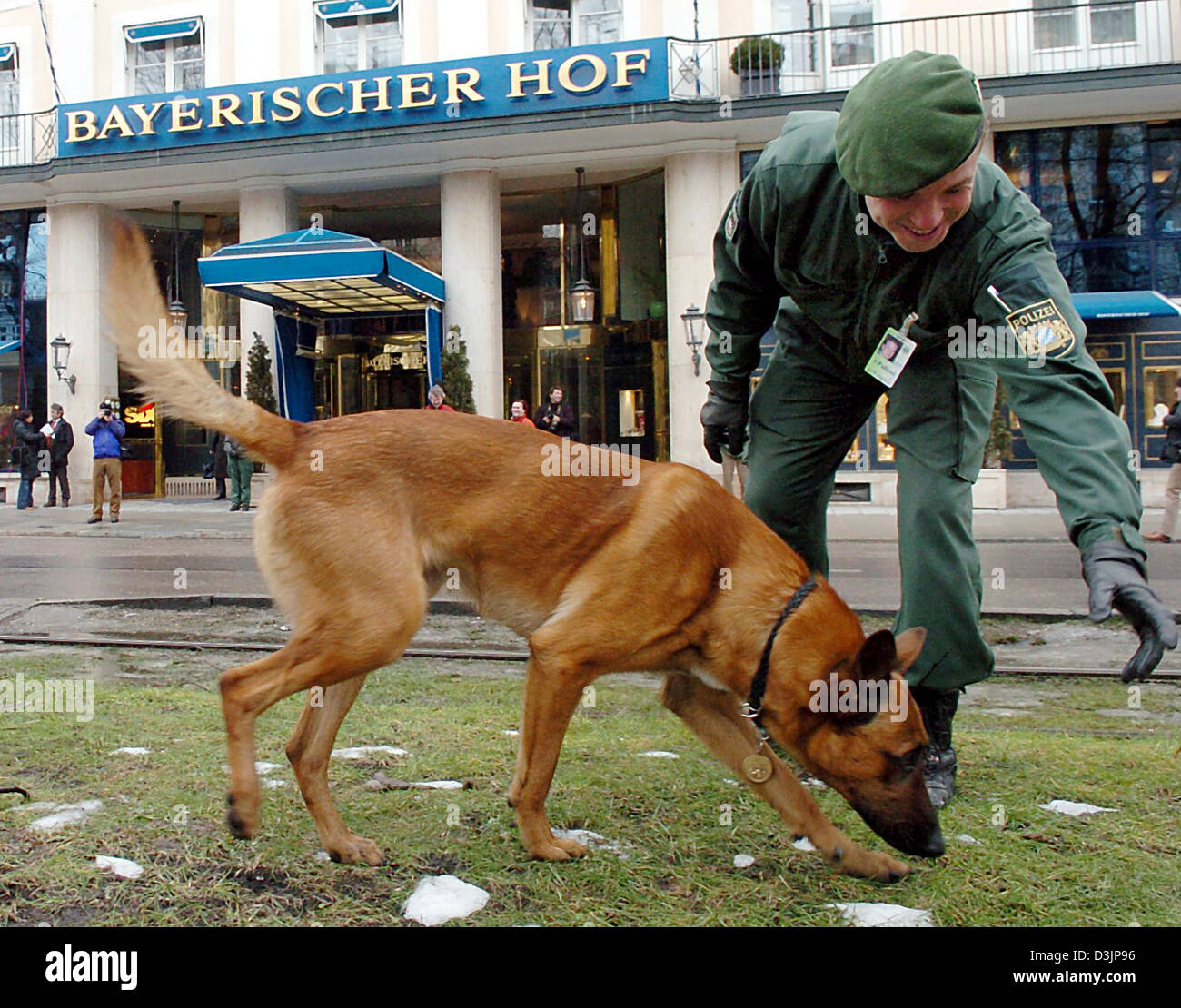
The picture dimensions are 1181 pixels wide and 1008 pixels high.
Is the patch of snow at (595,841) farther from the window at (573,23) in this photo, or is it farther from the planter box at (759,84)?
the window at (573,23)

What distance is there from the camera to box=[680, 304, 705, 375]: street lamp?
17875 millimetres

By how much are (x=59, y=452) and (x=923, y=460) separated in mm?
19089

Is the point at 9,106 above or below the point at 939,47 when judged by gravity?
above

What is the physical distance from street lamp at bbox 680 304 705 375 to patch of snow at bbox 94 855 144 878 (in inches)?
636

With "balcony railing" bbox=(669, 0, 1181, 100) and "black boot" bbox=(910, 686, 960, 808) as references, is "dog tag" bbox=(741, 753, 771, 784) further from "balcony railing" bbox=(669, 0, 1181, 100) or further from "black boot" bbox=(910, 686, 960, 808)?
"balcony railing" bbox=(669, 0, 1181, 100)

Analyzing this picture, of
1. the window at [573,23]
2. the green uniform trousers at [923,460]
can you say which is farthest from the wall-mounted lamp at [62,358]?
the green uniform trousers at [923,460]

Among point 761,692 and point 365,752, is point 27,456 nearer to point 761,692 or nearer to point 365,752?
point 365,752

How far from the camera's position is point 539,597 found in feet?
8.84

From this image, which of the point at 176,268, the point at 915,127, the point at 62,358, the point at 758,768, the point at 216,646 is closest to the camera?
the point at 915,127

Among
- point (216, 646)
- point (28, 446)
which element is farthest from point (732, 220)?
point (28, 446)

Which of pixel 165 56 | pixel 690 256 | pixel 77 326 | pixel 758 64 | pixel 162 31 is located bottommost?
pixel 77 326

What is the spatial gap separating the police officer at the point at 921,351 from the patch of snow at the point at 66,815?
242cm

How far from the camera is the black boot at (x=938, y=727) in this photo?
10.1ft
